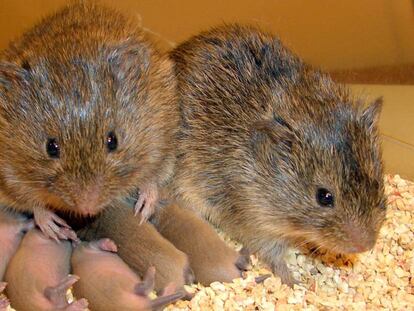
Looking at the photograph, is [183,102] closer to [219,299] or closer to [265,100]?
[265,100]

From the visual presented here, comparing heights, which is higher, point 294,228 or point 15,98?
point 15,98

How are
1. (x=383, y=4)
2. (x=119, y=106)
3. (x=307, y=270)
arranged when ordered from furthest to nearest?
1. (x=383, y=4)
2. (x=307, y=270)
3. (x=119, y=106)

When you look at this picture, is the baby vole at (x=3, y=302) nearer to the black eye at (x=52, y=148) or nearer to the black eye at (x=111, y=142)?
the black eye at (x=52, y=148)

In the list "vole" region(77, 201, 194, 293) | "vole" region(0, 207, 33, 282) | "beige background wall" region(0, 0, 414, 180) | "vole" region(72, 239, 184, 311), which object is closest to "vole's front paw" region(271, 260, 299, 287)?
"vole" region(77, 201, 194, 293)

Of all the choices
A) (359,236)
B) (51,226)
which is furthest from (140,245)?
(359,236)

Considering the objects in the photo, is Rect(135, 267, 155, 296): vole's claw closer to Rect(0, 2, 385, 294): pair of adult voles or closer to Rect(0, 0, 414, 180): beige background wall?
Rect(0, 2, 385, 294): pair of adult voles

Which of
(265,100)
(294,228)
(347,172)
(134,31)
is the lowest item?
(294,228)

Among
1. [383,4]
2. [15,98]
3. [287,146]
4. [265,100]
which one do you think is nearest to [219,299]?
[287,146]
